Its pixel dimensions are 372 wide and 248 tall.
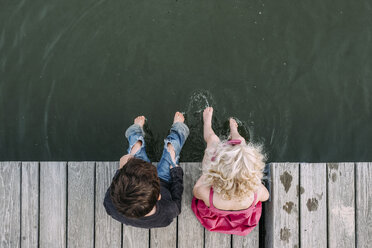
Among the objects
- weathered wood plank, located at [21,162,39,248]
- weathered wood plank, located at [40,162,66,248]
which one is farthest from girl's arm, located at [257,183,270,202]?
weathered wood plank, located at [21,162,39,248]

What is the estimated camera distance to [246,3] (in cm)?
324

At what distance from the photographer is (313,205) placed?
2.32 m

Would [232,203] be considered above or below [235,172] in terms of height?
below

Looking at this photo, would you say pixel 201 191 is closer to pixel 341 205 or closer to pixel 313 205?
pixel 313 205

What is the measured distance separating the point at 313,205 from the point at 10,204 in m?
2.24

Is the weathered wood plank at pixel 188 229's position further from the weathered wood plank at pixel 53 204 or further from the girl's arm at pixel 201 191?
the weathered wood plank at pixel 53 204

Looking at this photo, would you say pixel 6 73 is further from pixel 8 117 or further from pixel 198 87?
pixel 198 87

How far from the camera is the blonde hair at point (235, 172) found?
1879 millimetres

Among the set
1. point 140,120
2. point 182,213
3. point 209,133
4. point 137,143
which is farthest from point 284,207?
point 140,120

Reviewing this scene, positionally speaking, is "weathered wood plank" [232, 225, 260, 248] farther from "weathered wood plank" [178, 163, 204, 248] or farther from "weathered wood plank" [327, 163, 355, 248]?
"weathered wood plank" [327, 163, 355, 248]

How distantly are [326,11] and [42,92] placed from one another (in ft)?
9.95

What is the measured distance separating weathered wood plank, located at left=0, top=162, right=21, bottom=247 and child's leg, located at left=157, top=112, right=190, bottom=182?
3.53 ft

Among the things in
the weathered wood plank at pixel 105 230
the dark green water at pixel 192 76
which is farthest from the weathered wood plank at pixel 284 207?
the weathered wood plank at pixel 105 230

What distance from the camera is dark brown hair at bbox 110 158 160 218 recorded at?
5.84 feet
